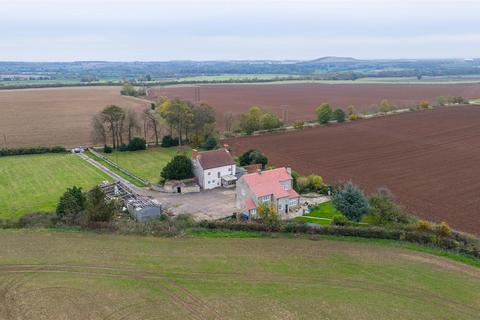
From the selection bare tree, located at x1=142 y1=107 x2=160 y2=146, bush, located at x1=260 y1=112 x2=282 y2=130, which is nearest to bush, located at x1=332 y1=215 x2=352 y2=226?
bare tree, located at x1=142 y1=107 x2=160 y2=146

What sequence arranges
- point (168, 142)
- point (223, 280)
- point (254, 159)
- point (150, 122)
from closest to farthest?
point (223, 280) → point (254, 159) → point (168, 142) → point (150, 122)

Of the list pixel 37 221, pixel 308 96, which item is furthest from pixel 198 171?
pixel 308 96

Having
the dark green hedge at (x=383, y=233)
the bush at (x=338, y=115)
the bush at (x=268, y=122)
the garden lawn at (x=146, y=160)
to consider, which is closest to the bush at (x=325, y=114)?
the bush at (x=338, y=115)

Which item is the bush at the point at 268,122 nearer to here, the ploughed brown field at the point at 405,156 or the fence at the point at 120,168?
the ploughed brown field at the point at 405,156

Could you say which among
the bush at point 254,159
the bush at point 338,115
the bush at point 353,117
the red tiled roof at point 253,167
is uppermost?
the bush at point 338,115

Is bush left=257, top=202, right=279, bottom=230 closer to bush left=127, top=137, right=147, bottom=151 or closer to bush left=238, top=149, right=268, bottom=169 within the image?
bush left=238, top=149, right=268, bottom=169

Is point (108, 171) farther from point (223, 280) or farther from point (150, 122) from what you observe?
point (223, 280)

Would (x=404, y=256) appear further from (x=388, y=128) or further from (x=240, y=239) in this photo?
(x=388, y=128)
